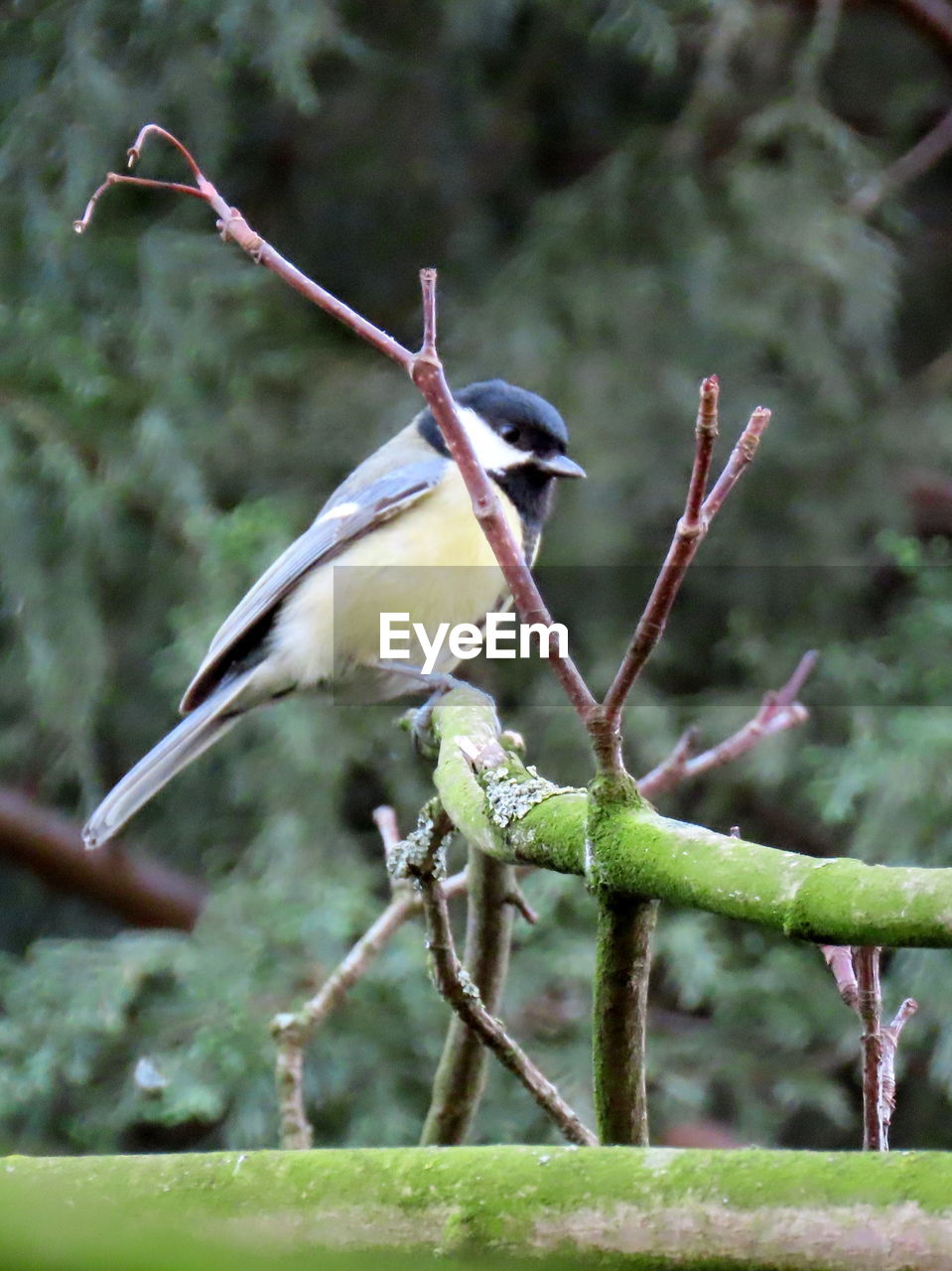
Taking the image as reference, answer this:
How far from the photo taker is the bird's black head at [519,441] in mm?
2342

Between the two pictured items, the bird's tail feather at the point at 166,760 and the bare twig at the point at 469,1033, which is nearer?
Answer: the bare twig at the point at 469,1033

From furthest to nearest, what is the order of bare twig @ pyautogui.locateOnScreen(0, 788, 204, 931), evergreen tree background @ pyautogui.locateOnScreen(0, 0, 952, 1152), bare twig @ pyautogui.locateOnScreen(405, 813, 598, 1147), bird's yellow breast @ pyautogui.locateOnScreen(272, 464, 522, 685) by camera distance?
bare twig @ pyautogui.locateOnScreen(0, 788, 204, 931) → evergreen tree background @ pyautogui.locateOnScreen(0, 0, 952, 1152) → bird's yellow breast @ pyautogui.locateOnScreen(272, 464, 522, 685) → bare twig @ pyautogui.locateOnScreen(405, 813, 598, 1147)

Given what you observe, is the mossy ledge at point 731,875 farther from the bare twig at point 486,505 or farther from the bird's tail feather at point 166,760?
the bird's tail feather at point 166,760

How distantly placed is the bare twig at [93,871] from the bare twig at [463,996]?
1.76 meters

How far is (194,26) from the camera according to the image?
9.05 ft

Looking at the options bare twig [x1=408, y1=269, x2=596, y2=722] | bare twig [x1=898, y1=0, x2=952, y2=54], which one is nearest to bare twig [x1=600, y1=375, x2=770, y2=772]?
bare twig [x1=408, y1=269, x2=596, y2=722]

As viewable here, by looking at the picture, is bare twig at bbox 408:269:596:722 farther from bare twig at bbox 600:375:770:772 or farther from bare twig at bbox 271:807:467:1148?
bare twig at bbox 271:807:467:1148

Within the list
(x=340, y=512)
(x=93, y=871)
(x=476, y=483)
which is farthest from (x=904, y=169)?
(x=476, y=483)

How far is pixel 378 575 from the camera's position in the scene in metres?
2.32

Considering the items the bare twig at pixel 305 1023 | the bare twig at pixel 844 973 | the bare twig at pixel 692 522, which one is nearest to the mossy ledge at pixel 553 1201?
the bare twig at pixel 692 522

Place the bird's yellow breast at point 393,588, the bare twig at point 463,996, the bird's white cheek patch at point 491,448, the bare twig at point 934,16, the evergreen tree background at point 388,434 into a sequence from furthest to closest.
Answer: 1. the bare twig at point 934,16
2. the evergreen tree background at point 388,434
3. the bird's white cheek patch at point 491,448
4. the bird's yellow breast at point 393,588
5. the bare twig at point 463,996

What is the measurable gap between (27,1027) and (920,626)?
1.76m

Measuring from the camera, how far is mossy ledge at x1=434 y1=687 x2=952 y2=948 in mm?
663

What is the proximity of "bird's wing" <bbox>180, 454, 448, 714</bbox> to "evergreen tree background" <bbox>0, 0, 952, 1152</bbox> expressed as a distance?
9.2 inches
